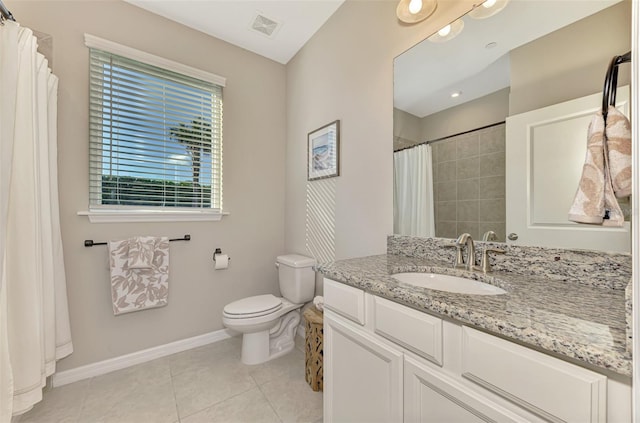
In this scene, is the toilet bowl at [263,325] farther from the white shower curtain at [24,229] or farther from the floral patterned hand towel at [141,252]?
the white shower curtain at [24,229]

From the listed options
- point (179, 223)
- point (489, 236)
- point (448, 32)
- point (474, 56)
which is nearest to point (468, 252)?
point (489, 236)

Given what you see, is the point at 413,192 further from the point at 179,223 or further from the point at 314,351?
the point at 179,223

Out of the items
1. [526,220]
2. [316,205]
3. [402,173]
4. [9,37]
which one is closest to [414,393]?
[526,220]

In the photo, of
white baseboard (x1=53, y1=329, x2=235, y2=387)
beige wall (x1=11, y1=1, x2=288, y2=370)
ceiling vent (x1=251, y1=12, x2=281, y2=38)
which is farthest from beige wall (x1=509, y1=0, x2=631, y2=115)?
white baseboard (x1=53, y1=329, x2=235, y2=387)

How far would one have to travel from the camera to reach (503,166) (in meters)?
1.12

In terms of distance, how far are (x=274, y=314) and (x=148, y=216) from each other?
1.20m

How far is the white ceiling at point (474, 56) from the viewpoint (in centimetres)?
100

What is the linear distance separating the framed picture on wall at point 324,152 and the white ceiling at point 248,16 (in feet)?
2.75

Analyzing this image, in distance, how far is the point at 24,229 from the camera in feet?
4.18

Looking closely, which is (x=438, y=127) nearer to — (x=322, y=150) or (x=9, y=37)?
(x=322, y=150)

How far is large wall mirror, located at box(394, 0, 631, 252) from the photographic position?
35.6 inches

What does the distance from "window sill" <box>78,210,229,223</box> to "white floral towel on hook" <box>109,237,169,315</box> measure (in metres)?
0.17

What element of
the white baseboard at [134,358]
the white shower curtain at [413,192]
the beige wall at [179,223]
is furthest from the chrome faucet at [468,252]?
the white baseboard at [134,358]

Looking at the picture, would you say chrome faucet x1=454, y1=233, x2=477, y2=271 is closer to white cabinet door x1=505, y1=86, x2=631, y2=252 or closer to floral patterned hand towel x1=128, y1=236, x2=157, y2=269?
white cabinet door x1=505, y1=86, x2=631, y2=252
